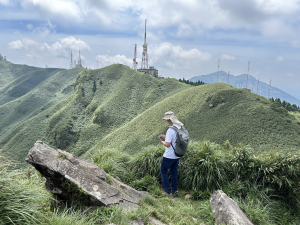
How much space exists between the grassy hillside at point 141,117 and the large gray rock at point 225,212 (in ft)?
81.0

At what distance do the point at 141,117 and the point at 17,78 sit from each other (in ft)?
452

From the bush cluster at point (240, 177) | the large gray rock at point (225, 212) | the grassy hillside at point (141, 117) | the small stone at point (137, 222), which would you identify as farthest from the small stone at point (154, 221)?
the grassy hillside at point (141, 117)

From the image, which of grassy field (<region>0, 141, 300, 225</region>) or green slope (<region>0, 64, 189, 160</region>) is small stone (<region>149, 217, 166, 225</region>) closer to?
grassy field (<region>0, 141, 300, 225</region>)

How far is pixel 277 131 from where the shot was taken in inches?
1098

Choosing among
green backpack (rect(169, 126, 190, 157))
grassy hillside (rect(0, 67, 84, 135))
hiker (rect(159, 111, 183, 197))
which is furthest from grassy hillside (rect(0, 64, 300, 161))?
green backpack (rect(169, 126, 190, 157))

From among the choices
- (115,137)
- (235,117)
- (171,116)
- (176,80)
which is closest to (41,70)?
(176,80)

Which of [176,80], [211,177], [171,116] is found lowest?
[211,177]

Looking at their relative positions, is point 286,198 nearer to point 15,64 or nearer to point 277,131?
point 277,131

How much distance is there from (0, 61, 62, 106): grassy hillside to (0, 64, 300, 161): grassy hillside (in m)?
72.1

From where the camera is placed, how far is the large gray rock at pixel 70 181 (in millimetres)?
3726

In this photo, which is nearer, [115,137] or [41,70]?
[115,137]

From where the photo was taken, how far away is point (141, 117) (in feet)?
155

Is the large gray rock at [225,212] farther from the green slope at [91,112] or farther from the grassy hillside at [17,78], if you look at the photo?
the grassy hillside at [17,78]

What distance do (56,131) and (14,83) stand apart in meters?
106
